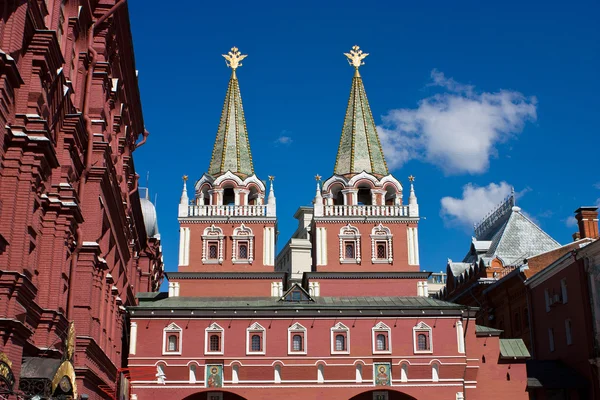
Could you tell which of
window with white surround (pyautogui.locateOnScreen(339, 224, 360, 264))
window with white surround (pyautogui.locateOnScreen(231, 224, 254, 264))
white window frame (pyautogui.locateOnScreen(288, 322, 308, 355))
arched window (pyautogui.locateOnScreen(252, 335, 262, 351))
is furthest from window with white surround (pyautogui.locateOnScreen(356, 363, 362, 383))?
window with white surround (pyautogui.locateOnScreen(231, 224, 254, 264))

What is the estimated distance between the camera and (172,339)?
4675cm

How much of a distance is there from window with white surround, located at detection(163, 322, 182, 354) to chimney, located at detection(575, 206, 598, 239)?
30549 millimetres

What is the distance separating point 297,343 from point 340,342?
260 centimetres

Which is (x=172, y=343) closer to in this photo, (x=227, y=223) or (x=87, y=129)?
(x=227, y=223)

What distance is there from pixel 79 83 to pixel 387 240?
30.4 m

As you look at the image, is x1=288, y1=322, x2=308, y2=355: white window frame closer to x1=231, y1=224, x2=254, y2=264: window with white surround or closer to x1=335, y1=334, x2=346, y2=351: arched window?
x1=335, y1=334, x2=346, y2=351: arched window

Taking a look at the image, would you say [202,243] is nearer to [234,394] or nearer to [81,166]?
[234,394]

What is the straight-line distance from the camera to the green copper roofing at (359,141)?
2148 inches

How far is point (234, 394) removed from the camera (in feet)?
153

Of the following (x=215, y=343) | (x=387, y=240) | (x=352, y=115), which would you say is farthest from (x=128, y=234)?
(x=352, y=115)

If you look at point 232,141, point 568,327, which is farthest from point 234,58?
point 568,327

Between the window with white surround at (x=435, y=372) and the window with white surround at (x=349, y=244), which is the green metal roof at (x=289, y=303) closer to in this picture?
the window with white surround at (x=349, y=244)

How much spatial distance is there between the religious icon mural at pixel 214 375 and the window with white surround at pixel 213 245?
26.6 ft

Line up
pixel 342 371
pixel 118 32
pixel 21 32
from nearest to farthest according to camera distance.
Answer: pixel 21 32, pixel 118 32, pixel 342 371
